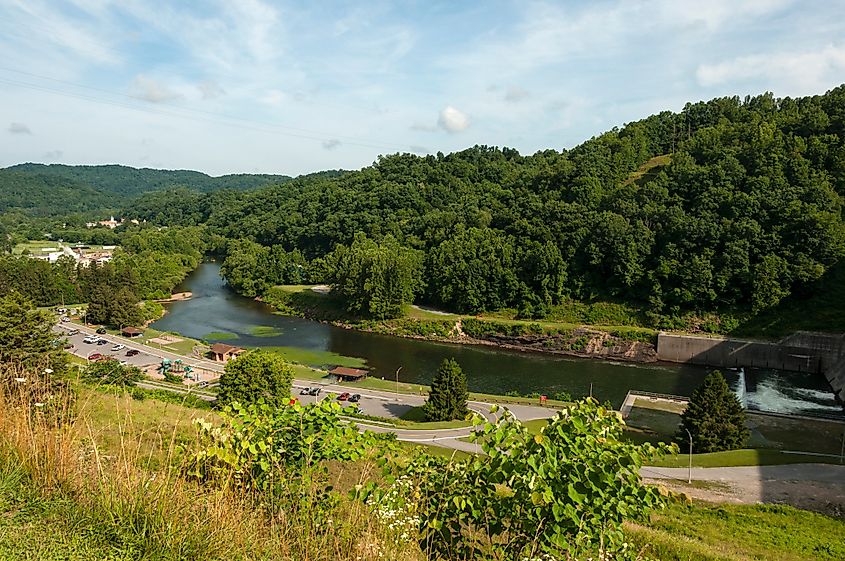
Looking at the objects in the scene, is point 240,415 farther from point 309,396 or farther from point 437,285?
point 437,285

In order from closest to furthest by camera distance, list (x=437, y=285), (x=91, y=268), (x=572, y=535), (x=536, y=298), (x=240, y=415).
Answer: (x=572, y=535) < (x=240, y=415) < (x=536, y=298) < (x=437, y=285) < (x=91, y=268)

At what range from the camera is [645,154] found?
246 ft

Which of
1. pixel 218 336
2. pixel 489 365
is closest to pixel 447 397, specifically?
pixel 489 365

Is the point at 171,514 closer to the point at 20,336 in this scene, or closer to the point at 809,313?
the point at 20,336

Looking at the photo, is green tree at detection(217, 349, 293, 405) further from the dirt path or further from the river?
the dirt path

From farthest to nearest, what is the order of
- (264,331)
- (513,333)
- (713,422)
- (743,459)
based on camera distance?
1. (264,331)
2. (513,333)
3. (713,422)
4. (743,459)

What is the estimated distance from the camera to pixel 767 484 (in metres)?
18.6

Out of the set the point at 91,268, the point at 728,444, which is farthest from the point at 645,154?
the point at 91,268

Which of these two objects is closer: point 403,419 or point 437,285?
point 403,419

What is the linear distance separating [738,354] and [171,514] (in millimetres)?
44516

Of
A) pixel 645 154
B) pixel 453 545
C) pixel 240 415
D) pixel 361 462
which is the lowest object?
pixel 361 462

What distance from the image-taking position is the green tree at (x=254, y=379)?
2323cm

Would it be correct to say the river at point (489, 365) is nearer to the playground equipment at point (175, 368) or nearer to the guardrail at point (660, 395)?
the guardrail at point (660, 395)

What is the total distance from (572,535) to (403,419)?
2350 cm
